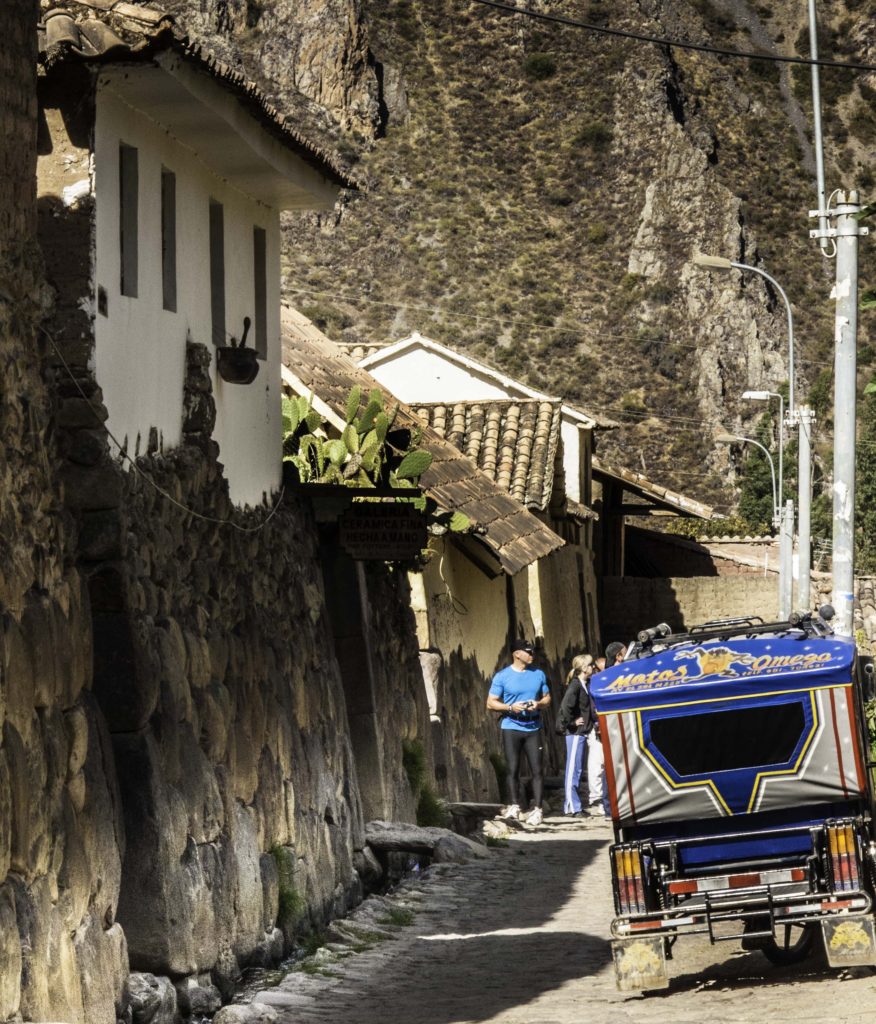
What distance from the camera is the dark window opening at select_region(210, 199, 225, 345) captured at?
12797 millimetres

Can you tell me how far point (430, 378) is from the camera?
123 feet

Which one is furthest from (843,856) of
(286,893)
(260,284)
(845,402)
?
(845,402)

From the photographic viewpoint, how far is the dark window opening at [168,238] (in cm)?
1149

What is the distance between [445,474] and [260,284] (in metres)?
8.07

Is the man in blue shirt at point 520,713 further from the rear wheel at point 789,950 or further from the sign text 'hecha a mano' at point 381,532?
the rear wheel at point 789,950

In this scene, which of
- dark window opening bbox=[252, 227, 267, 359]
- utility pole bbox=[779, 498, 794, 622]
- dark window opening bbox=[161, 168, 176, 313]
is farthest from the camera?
utility pole bbox=[779, 498, 794, 622]

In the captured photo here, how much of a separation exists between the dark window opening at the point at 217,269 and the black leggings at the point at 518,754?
8610 millimetres

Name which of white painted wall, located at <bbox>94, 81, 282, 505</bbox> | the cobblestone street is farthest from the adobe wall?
white painted wall, located at <bbox>94, 81, 282, 505</bbox>

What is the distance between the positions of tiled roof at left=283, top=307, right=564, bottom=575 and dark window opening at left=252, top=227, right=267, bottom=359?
597cm

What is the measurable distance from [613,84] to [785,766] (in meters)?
93.2

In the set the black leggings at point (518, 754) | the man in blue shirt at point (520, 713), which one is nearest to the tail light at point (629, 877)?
the man in blue shirt at point (520, 713)

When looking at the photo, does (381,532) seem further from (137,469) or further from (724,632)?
(137,469)

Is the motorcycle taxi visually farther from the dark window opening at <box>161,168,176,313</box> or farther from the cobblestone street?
the dark window opening at <box>161,168,176,313</box>

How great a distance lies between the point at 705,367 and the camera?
287 ft
